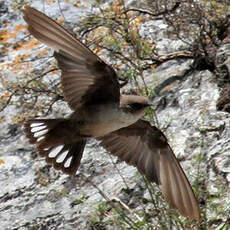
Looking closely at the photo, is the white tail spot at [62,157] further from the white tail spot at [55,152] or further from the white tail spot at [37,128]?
the white tail spot at [37,128]

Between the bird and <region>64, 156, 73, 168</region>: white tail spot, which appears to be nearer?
the bird

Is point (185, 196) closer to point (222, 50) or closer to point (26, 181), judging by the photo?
point (26, 181)

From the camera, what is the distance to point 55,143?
472 cm

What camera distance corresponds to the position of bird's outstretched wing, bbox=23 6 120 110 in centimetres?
388

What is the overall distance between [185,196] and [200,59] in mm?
1807

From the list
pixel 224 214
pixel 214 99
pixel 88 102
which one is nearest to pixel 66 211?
pixel 88 102

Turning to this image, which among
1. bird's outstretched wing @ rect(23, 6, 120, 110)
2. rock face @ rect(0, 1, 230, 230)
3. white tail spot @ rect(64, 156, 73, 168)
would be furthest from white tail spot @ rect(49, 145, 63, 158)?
bird's outstretched wing @ rect(23, 6, 120, 110)

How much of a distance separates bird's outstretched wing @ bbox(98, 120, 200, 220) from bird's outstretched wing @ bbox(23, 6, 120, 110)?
0.51 metres

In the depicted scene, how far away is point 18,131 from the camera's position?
18.2 ft

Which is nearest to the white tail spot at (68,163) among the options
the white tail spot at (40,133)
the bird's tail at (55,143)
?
the bird's tail at (55,143)

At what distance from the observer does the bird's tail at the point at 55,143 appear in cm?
460

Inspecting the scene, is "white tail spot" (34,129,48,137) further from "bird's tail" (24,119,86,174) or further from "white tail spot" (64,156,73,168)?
"white tail spot" (64,156,73,168)

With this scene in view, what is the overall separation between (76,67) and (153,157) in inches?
41.3

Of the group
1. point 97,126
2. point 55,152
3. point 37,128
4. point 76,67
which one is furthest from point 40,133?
point 76,67
